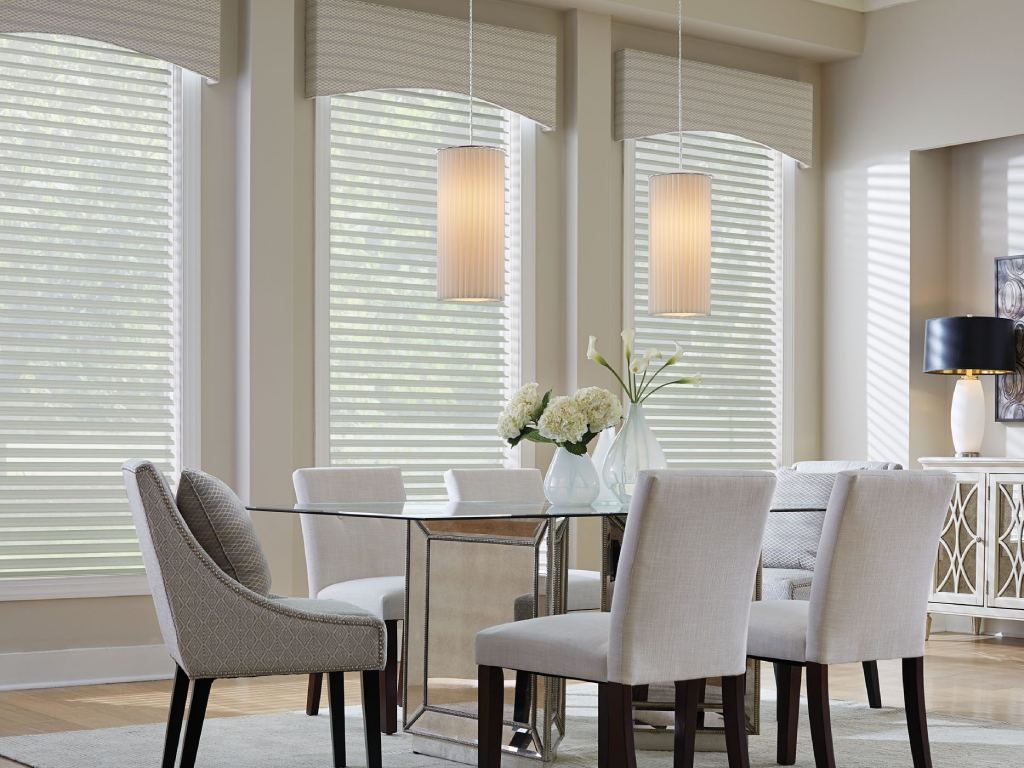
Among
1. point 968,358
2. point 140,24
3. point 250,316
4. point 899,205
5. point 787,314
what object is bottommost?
point 968,358

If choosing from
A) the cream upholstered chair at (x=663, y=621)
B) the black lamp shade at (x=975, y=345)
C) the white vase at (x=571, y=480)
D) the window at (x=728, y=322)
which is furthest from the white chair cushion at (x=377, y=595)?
the black lamp shade at (x=975, y=345)

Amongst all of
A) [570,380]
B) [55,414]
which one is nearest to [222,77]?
[55,414]

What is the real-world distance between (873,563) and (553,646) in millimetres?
855

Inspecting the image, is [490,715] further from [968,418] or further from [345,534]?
[968,418]

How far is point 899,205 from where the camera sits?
6.72 metres

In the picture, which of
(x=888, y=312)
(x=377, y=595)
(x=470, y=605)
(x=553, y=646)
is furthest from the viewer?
(x=888, y=312)

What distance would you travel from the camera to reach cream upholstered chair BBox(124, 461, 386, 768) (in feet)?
10.4

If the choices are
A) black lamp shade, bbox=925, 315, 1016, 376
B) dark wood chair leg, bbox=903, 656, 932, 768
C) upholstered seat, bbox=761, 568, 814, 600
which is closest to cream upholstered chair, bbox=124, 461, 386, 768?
dark wood chair leg, bbox=903, 656, 932, 768

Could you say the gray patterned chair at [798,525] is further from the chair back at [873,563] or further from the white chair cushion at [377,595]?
the white chair cushion at [377,595]

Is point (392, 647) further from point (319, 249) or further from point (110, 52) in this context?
point (110, 52)

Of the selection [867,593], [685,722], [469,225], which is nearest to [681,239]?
[469,225]

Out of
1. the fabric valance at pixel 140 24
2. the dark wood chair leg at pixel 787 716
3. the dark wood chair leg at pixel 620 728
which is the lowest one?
the dark wood chair leg at pixel 787 716

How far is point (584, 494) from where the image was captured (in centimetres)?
392

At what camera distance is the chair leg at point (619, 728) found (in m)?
2.97
